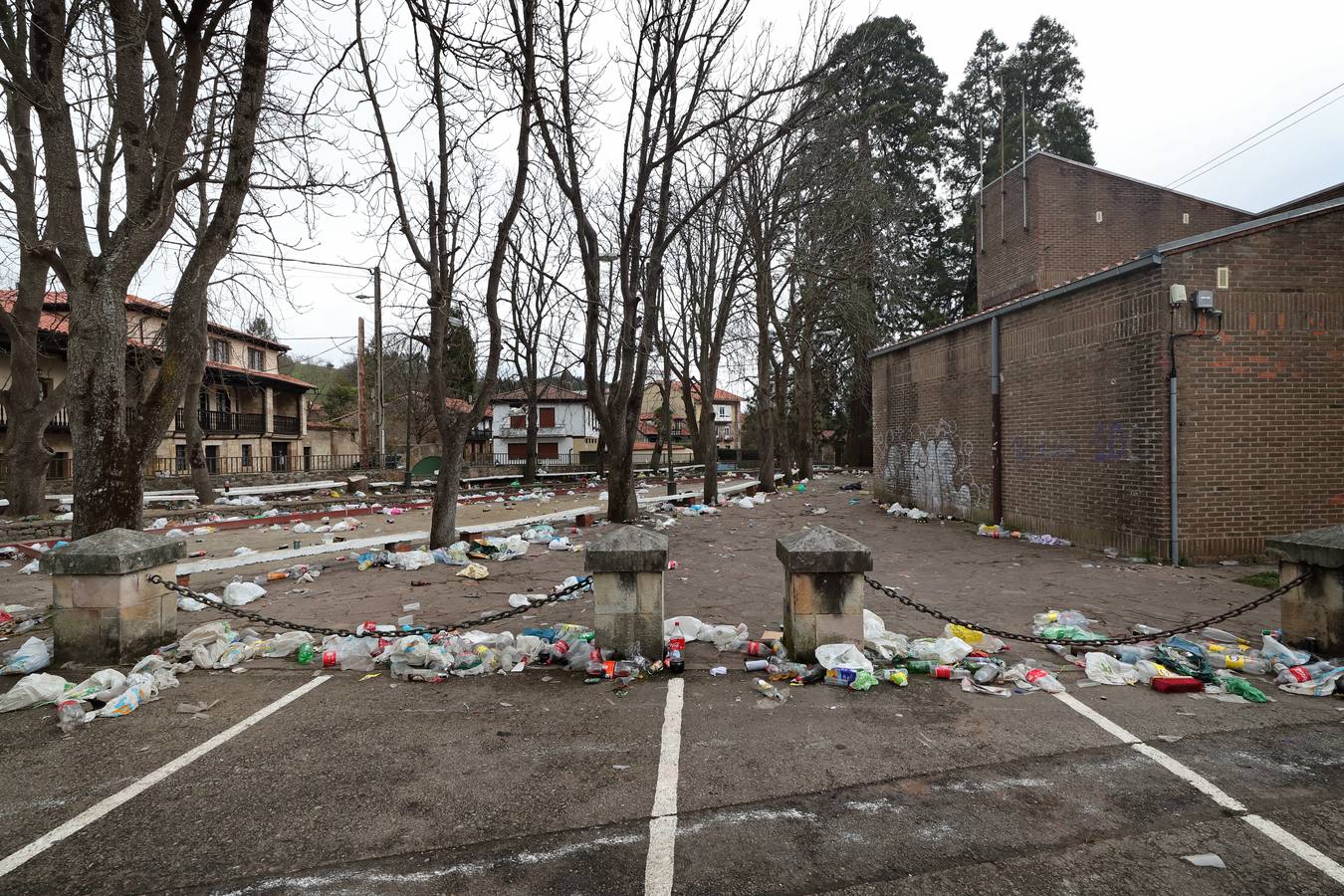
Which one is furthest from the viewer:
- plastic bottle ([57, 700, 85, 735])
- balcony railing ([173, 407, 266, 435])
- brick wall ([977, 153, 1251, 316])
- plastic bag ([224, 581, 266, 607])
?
balcony railing ([173, 407, 266, 435])

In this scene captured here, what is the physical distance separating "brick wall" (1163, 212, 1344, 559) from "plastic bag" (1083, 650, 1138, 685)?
5367mm

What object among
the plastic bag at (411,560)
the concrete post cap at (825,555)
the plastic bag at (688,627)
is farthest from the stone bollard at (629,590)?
the plastic bag at (411,560)

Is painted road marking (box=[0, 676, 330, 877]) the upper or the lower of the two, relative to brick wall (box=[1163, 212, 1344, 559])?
lower

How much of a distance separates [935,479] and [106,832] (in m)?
15.4

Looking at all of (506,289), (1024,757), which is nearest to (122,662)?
(1024,757)

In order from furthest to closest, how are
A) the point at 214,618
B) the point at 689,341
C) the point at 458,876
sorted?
1. the point at 689,341
2. the point at 214,618
3. the point at 458,876

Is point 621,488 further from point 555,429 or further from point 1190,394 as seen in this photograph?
point 555,429

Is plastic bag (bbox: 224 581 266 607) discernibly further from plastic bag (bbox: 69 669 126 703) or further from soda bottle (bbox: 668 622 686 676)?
soda bottle (bbox: 668 622 686 676)

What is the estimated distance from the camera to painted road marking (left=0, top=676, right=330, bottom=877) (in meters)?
2.77

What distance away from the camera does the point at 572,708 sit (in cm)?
426

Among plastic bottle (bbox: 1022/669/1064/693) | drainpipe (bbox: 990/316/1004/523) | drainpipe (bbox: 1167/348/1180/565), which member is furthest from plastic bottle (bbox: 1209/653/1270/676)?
drainpipe (bbox: 990/316/1004/523)

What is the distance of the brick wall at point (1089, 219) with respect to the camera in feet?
66.4

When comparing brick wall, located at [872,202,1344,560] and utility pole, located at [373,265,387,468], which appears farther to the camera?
utility pole, located at [373,265,387,468]

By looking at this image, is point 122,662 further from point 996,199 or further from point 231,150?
point 996,199
